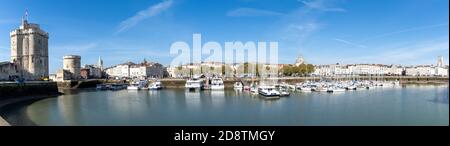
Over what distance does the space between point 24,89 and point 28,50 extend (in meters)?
13.6

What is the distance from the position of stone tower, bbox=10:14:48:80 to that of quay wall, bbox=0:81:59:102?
364 inches

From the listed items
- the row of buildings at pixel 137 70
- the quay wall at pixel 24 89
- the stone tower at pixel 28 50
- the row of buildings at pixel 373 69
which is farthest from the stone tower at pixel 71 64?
the row of buildings at pixel 373 69

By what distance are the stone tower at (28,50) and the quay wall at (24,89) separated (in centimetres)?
925

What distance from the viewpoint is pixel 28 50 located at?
3009cm

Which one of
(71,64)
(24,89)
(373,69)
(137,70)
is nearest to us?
(24,89)

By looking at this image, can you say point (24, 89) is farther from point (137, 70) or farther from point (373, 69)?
point (373, 69)

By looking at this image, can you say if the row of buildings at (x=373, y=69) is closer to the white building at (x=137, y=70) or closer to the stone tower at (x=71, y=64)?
the white building at (x=137, y=70)

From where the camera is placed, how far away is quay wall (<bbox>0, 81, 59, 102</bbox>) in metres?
16.5

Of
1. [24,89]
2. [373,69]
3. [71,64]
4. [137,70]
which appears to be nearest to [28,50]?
[71,64]

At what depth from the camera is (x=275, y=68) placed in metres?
39.8

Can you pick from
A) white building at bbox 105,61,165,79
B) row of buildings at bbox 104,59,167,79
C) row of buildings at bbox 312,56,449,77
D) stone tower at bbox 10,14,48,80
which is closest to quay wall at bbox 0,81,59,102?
stone tower at bbox 10,14,48,80

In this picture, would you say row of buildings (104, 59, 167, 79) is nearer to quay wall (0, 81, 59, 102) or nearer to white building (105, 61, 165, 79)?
white building (105, 61, 165, 79)
